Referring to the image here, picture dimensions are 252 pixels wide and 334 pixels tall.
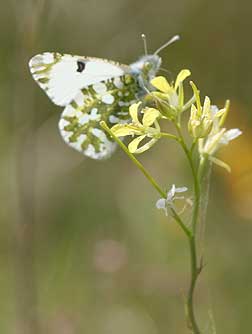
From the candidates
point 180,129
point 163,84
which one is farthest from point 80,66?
point 180,129

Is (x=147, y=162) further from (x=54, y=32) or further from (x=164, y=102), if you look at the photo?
(x=164, y=102)

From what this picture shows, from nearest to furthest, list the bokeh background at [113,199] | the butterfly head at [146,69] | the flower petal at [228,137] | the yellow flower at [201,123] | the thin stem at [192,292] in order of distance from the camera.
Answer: the thin stem at [192,292], the yellow flower at [201,123], the flower petal at [228,137], the butterfly head at [146,69], the bokeh background at [113,199]

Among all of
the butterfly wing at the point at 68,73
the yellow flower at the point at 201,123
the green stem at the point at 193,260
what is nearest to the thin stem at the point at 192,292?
the green stem at the point at 193,260

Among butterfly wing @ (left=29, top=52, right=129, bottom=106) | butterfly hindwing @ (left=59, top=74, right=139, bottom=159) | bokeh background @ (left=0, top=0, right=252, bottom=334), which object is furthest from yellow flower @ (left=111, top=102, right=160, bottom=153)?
bokeh background @ (left=0, top=0, right=252, bottom=334)

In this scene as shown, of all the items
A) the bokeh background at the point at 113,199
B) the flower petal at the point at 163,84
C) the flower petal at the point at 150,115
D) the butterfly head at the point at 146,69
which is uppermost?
the flower petal at the point at 163,84

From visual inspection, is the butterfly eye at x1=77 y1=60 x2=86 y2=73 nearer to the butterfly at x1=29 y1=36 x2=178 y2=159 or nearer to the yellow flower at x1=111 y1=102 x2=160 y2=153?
the butterfly at x1=29 y1=36 x2=178 y2=159

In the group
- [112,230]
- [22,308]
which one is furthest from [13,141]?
[22,308]

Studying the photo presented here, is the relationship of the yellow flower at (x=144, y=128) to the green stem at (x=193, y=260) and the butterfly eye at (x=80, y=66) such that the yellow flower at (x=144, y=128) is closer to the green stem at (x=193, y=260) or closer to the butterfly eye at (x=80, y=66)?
the green stem at (x=193, y=260)

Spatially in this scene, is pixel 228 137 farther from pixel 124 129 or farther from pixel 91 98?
pixel 91 98
